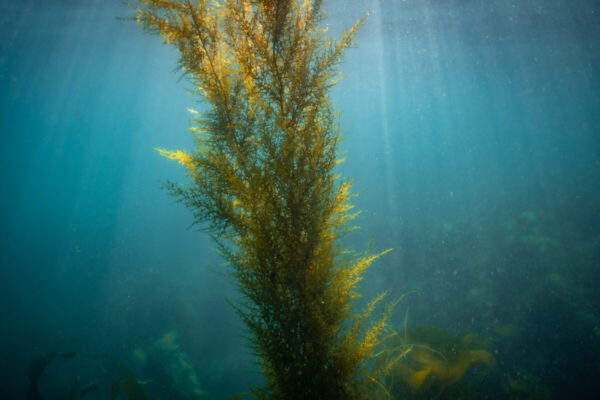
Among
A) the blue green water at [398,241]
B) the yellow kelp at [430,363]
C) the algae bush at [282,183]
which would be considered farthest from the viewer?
the blue green water at [398,241]

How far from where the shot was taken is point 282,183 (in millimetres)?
3227

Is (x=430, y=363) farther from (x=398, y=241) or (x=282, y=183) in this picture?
(x=398, y=241)

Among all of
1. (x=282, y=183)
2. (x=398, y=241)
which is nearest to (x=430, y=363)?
(x=282, y=183)

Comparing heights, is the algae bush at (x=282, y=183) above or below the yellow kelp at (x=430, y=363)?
above

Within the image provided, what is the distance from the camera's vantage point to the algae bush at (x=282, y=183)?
3.11 meters

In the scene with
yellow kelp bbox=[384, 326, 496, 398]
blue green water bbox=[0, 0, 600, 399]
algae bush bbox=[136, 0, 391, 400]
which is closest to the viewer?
algae bush bbox=[136, 0, 391, 400]

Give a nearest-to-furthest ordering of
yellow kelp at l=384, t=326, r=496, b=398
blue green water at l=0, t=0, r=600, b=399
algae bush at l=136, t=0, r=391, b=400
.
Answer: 1. algae bush at l=136, t=0, r=391, b=400
2. yellow kelp at l=384, t=326, r=496, b=398
3. blue green water at l=0, t=0, r=600, b=399

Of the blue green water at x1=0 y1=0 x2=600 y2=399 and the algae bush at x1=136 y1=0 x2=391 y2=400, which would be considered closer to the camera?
the algae bush at x1=136 y1=0 x2=391 y2=400

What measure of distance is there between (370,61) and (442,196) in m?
14.8

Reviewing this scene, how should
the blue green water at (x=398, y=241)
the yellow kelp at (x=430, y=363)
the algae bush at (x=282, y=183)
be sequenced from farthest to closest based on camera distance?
the blue green water at (x=398, y=241) → the yellow kelp at (x=430, y=363) → the algae bush at (x=282, y=183)

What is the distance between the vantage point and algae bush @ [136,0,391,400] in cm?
311

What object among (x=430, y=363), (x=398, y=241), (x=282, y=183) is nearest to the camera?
(x=282, y=183)

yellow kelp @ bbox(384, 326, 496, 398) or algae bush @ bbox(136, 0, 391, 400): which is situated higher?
algae bush @ bbox(136, 0, 391, 400)

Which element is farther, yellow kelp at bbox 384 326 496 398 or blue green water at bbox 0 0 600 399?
blue green water at bbox 0 0 600 399
